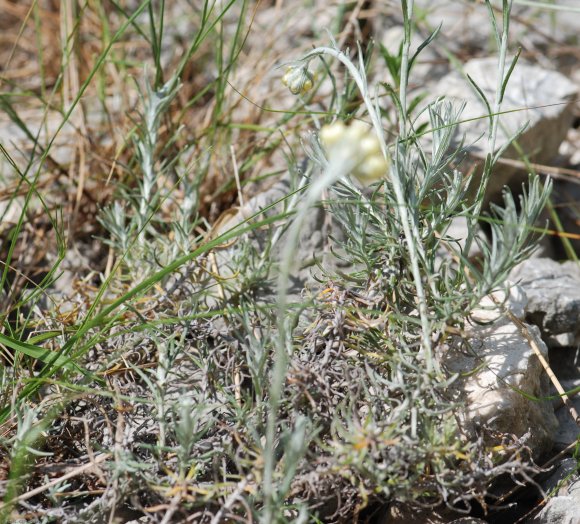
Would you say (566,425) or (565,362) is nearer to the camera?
(566,425)

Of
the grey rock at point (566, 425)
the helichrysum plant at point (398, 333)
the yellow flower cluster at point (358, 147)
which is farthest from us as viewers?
the grey rock at point (566, 425)

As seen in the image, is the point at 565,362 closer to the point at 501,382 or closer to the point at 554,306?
the point at 554,306

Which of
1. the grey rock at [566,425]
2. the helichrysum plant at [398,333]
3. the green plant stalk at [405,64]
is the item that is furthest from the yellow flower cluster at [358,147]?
the grey rock at [566,425]

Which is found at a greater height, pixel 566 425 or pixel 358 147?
pixel 358 147

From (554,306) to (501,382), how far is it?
0.50m

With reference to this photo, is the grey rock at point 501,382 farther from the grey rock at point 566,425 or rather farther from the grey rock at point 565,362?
the grey rock at point 565,362

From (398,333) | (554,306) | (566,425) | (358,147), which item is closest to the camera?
(358,147)

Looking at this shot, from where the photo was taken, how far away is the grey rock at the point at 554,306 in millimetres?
1968

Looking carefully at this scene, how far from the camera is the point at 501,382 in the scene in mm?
1578

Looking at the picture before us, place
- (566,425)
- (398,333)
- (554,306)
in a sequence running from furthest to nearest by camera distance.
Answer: (554,306)
(566,425)
(398,333)

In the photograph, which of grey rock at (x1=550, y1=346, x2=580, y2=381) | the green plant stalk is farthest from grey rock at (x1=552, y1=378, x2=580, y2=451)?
the green plant stalk

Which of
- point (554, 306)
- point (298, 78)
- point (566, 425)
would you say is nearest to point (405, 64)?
point (298, 78)

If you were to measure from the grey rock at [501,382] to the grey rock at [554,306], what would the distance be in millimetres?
254

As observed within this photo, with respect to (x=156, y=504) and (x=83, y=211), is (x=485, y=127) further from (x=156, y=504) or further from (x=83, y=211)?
(x=156, y=504)
